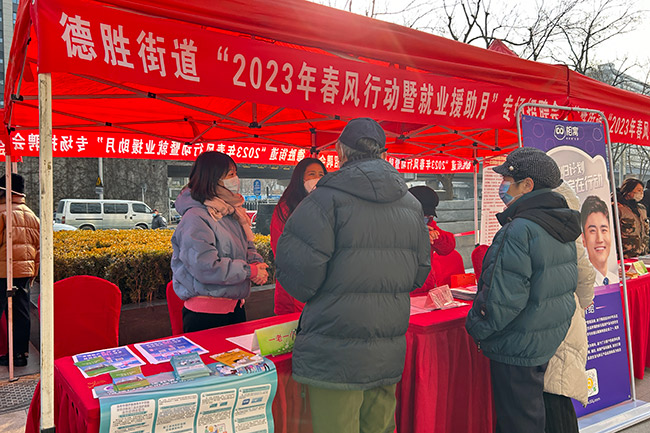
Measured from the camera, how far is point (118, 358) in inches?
74.8

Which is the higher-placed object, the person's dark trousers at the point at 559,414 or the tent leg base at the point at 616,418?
the person's dark trousers at the point at 559,414

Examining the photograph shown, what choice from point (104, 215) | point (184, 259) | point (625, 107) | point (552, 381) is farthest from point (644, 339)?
point (104, 215)

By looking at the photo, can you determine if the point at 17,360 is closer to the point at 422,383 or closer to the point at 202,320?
the point at 202,320

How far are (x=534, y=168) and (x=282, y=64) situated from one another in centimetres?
122

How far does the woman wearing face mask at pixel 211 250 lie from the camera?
86.4 inches

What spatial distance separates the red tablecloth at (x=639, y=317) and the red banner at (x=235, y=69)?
209 cm

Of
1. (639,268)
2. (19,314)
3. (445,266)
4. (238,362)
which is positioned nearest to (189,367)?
(238,362)

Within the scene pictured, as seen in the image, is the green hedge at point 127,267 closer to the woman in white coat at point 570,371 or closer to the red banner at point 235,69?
the red banner at point 235,69

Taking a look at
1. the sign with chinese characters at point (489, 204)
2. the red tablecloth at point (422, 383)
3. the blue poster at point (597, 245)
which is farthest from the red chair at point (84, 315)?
the sign with chinese characters at point (489, 204)

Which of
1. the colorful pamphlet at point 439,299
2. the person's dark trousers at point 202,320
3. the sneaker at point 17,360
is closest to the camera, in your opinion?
the person's dark trousers at point 202,320

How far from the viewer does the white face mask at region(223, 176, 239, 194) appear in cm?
246

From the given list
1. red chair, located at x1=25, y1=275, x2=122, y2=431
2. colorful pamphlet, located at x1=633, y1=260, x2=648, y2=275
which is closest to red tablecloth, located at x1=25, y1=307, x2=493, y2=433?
red chair, located at x1=25, y1=275, x2=122, y2=431

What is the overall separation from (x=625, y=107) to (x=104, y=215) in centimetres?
1987

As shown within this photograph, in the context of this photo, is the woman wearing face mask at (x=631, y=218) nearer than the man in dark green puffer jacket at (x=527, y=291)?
No
